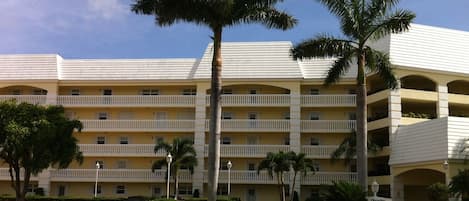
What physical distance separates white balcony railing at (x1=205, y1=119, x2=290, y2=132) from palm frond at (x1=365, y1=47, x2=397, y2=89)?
21312 millimetres

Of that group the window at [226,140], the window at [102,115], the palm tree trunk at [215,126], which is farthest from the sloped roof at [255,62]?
the palm tree trunk at [215,126]

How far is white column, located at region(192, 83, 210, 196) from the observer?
161 ft

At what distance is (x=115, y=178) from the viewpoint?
50.9 meters

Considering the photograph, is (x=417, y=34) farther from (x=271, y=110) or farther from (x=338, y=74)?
(x=338, y=74)

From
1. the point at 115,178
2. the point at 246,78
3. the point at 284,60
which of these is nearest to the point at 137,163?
the point at 115,178

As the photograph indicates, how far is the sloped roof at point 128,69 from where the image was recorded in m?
51.9

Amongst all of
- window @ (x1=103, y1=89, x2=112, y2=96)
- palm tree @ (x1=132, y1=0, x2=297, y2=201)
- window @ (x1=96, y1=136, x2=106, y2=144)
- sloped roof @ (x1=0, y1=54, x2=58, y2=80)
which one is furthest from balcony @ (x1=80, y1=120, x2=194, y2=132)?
palm tree @ (x1=132, y1=0, x2=297, y2=201)

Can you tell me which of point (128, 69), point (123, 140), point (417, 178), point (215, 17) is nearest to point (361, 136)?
point (215, 17)

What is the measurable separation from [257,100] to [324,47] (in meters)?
22.0

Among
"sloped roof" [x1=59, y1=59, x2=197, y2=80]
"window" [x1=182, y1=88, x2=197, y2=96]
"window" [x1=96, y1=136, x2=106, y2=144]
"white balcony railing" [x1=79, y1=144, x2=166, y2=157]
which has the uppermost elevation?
"sloped roof" [x1=59, y1=59, x2=197, y2=80]

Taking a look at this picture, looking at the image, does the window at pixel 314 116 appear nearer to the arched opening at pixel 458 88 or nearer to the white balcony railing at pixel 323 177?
the white balcony railing at pixel 323 177

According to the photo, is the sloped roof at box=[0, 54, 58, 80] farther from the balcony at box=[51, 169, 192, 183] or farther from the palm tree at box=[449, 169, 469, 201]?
the palm tree at box=[449, 169, 469, 201]

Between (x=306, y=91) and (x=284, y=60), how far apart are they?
372 centimetres

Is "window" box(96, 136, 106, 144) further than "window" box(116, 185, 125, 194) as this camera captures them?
Yes
